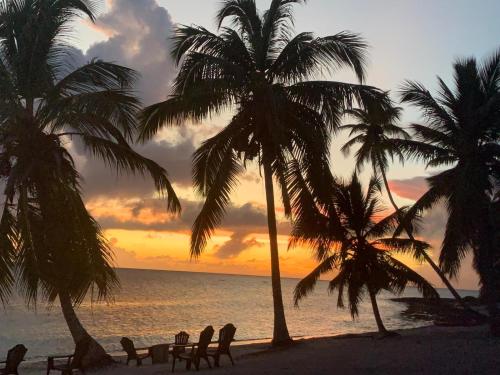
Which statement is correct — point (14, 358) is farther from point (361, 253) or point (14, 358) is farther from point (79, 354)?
point (361, 253)

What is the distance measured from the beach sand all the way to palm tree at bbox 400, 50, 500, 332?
286cm

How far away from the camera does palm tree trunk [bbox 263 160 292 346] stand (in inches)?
680

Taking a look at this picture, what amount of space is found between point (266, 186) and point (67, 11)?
789cm

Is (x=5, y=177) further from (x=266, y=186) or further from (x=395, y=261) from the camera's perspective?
(x=395, y=261)

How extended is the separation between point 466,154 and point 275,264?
24.1 ft

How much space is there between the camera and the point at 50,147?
13.5 metres

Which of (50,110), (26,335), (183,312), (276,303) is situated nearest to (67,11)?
(50,110)

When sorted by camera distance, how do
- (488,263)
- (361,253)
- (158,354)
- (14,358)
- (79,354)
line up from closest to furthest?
(79,354)
(14,358)
(158,354)
(488,263)
(361,253)

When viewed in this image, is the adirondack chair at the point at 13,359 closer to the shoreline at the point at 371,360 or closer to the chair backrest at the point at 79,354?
the chair backrest at the point at 79,354

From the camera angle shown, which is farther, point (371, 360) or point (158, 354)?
point (158, 354)

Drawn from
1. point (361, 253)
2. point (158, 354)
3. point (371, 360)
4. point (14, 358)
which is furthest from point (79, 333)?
point (361, 253)

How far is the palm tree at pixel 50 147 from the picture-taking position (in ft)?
43.0

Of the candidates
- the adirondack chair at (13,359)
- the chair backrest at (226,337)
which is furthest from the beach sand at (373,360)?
the adirondack chair at (13,359)

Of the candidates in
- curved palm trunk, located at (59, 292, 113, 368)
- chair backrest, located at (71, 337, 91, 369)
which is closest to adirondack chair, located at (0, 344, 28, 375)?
curved palm trunk, located at (59, 292, 113, 368)
